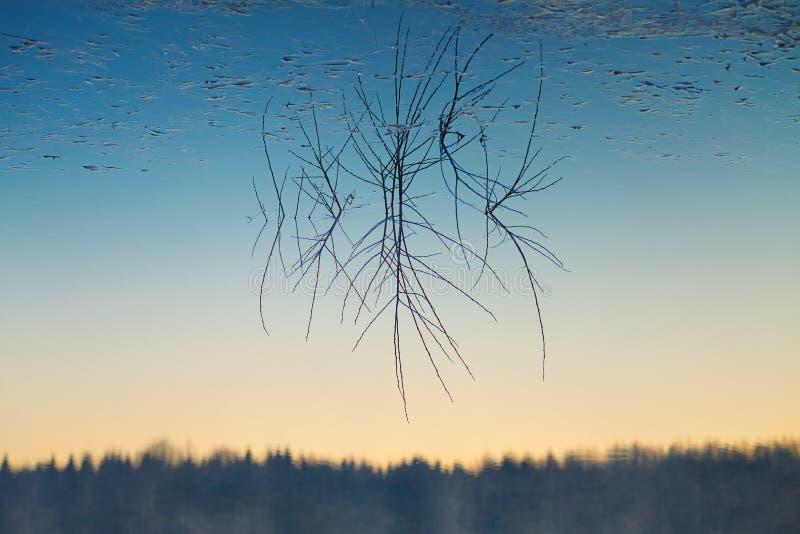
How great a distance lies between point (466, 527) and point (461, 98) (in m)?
3.12

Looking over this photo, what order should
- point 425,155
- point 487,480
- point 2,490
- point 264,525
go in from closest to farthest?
point 425,155 → point 2,490 → point 487,480 → point 264,525

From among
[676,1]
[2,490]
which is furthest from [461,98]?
[2,490]

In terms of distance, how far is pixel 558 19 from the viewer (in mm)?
1932

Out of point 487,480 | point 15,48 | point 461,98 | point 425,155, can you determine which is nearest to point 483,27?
point 461,98

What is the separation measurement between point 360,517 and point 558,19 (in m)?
3.34

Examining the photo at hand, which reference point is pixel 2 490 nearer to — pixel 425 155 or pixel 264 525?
pixel 264 525

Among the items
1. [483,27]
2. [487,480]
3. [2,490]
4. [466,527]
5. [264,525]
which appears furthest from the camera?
[264,525]

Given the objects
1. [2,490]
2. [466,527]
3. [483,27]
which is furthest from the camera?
[466,527]

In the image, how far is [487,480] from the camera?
12.6ft

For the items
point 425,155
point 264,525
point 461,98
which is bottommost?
point 264,525

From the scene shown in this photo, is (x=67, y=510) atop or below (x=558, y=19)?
below

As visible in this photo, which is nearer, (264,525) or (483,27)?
(483,27)

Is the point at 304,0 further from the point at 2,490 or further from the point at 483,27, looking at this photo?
the point at 2,490

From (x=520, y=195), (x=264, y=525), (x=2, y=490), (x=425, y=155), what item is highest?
(x=425, y=155)
